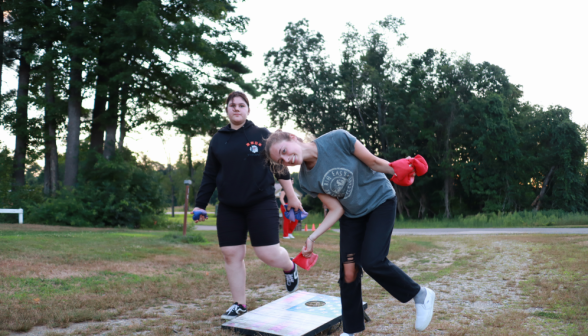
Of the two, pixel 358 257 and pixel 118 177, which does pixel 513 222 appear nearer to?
pixel 118 177

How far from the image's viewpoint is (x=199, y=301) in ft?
17.1

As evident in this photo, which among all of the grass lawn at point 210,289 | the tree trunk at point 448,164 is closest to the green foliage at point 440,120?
the tree trunk at point 448,164

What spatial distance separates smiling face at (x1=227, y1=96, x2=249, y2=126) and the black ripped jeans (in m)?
1.44

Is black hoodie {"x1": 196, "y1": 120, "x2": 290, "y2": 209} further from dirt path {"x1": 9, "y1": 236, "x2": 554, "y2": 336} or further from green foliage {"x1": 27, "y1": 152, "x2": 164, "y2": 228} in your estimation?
green foliage {"x1": 27, "y1": 152, "x2": 164, "y2": 228}

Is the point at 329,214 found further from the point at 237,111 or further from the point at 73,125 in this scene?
the point at 73,125

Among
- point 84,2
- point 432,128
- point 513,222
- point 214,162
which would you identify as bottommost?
point 513,222

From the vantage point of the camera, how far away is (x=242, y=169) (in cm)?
411

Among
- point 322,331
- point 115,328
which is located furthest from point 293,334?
point 115,328

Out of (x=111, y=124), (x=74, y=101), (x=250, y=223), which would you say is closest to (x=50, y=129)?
(x=74, y=101)

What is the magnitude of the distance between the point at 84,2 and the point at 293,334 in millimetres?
18519

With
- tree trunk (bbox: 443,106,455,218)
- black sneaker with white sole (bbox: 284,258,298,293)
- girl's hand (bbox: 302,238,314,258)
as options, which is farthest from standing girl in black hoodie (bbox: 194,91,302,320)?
tree trunk (bbox: 443,106,455,218)

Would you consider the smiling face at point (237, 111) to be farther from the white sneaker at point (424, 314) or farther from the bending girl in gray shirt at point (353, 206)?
the white sneaker at point (424, 314)

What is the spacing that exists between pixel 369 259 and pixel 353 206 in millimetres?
398

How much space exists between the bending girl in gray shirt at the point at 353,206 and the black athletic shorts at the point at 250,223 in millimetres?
842
